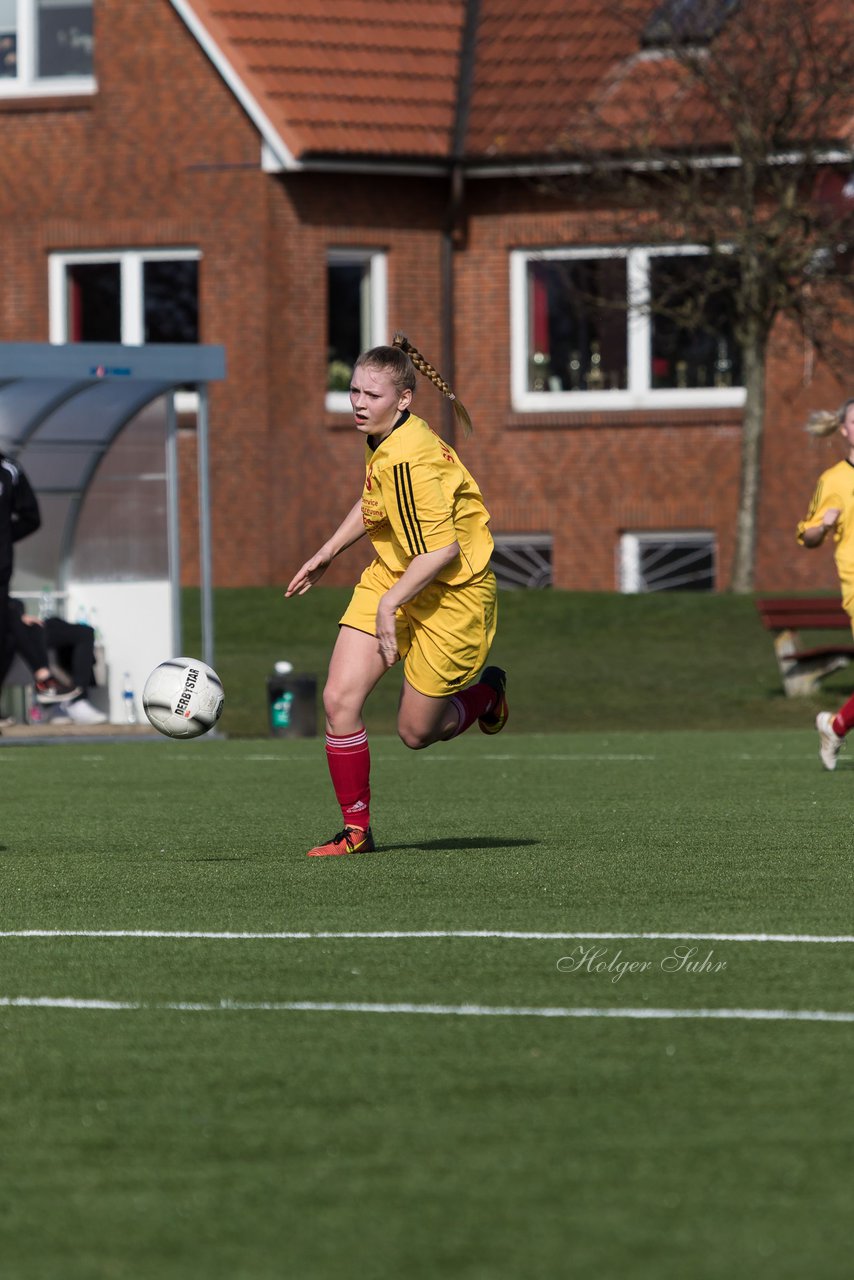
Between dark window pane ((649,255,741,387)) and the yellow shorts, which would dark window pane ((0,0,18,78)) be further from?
the yellow shorts

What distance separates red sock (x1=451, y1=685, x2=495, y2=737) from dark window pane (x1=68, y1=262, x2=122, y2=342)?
888 inches

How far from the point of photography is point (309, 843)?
10.4 meters

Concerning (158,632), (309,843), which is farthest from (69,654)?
(309,843)

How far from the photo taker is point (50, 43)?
103ft

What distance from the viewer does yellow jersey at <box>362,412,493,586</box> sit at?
354 inches

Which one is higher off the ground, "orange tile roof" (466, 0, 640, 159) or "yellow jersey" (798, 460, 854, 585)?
"orange tile roof" (466, 0, 640, 159)

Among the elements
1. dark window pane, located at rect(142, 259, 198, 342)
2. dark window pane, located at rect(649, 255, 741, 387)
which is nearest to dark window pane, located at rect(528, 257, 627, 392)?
dark window pane, located at rect(649, 255, 741, 387)

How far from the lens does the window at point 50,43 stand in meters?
31.2

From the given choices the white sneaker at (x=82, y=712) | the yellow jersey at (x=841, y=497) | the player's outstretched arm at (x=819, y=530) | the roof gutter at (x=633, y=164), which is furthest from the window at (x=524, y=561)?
the player's outstretched arm at (x=819, y=530)

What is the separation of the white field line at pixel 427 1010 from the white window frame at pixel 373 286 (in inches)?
991

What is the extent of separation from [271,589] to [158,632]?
313 inches

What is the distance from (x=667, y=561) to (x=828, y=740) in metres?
18.0

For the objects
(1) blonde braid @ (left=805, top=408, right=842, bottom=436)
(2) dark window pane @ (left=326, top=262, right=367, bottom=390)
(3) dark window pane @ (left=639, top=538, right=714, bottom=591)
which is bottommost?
(3) dark window pane @ (left=639, top=538, right=714, bottom=591)

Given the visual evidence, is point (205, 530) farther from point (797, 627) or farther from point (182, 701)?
point (182, 701)
